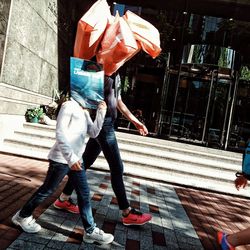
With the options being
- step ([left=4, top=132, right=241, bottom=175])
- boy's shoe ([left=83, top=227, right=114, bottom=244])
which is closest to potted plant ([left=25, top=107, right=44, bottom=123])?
step ([left=4, top=132, right=241, bottom=175])

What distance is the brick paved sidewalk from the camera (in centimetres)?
303

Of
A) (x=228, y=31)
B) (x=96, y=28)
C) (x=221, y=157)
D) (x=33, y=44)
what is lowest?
(x=221, y=157)

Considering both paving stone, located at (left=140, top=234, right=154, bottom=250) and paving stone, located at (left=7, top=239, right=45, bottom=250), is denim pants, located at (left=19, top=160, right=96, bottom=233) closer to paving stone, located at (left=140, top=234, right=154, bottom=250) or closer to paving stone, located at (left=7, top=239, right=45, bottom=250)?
paving stone, located at (left=7, top=239, right=45, bottom=250)

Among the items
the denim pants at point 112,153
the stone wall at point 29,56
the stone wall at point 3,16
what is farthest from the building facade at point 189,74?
the denim pants at point 112,153

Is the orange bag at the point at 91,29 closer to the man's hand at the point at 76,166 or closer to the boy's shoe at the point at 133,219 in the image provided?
the man's hand at the point at 76,166

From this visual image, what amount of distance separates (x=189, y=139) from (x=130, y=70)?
11.4ft

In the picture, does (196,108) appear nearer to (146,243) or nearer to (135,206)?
(135,206)

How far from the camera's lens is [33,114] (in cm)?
861

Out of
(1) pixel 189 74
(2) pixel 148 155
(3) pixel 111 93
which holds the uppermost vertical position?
(1) pixel 189 74

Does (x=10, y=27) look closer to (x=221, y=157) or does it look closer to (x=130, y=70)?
(x=221, y=157)

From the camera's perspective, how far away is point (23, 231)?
9.82 feet

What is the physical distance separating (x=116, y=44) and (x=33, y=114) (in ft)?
20.0

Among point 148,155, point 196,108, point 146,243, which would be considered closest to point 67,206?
point 146,243

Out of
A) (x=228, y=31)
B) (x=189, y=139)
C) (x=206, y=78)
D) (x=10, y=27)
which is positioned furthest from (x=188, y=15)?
(x=10, y=27)
